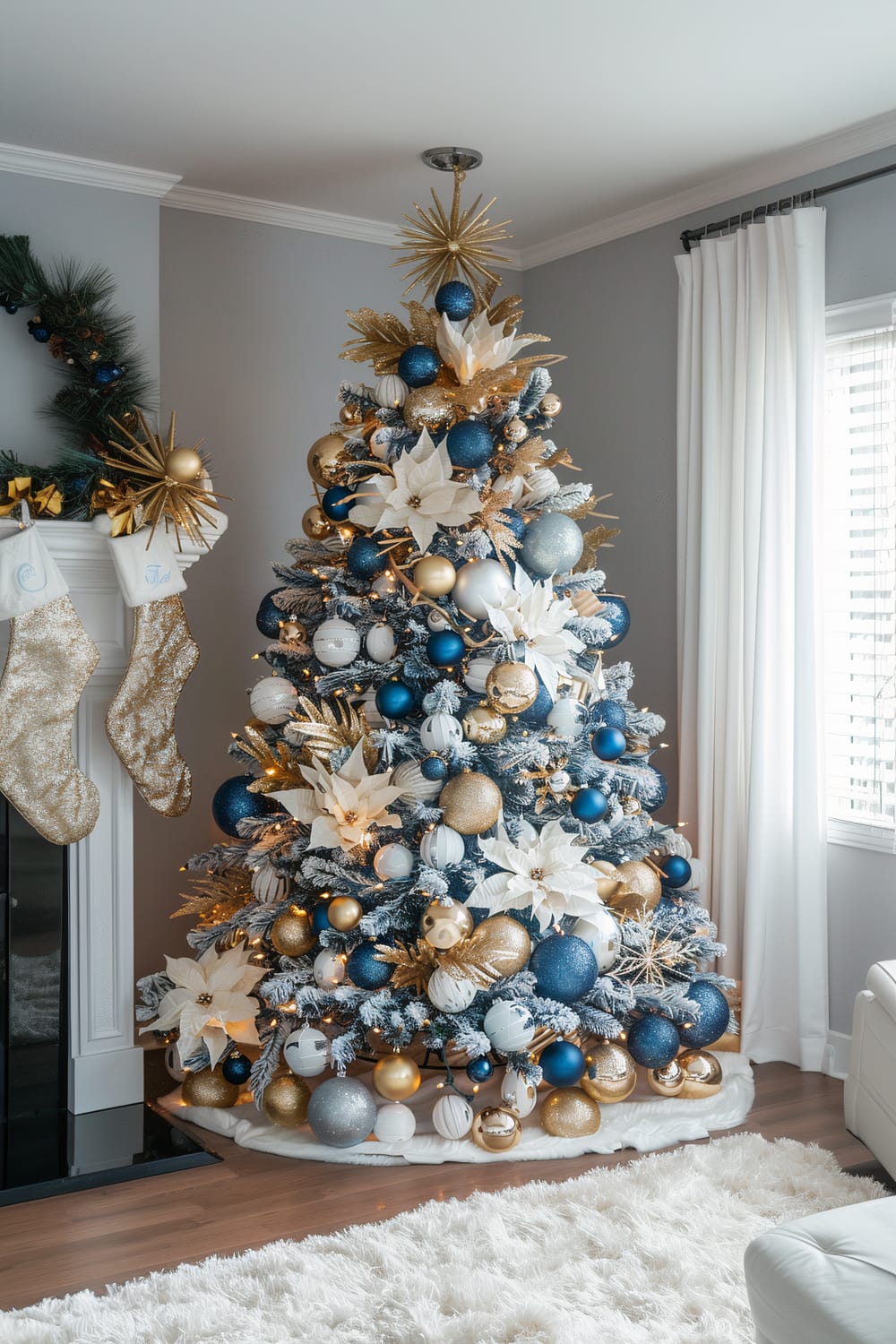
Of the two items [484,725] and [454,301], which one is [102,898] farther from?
[454,301]

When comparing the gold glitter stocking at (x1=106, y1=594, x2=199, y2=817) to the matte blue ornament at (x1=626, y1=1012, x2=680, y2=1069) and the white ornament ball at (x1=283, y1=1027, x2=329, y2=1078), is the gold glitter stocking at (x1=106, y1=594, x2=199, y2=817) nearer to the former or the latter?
the white ornament ball at (x1=283, y1=1027, x2=329, y2=1078)

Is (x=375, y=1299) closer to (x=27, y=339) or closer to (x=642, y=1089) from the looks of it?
(x=642, y=1089)

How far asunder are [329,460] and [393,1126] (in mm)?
1763

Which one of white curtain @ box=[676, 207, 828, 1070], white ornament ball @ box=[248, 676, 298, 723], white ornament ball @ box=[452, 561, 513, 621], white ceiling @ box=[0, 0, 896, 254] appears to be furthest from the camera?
white curtain @ box=[676, 207, 828, 1070]

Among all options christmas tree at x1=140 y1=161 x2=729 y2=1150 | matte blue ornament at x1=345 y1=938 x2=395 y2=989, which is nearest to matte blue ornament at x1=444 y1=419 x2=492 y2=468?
christmas tree at x1=140 y1=161 x2=729 y2=1150

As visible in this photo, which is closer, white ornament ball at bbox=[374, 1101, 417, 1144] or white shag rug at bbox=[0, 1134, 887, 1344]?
white shag rug at bbox=[0, 1134, 887, 1344]

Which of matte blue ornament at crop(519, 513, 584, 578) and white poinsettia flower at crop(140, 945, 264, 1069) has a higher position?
matte blue ornament at crop(519, 513, 584, 578)

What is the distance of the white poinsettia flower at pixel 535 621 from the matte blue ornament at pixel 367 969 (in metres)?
0.80

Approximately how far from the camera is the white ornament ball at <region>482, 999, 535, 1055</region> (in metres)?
2.95

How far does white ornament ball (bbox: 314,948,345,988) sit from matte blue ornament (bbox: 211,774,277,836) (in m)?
0.49

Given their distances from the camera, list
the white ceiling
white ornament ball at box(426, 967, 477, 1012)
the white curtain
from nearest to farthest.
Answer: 1. the white ceiling
2. white ornament ball at box(426, 967, 477, 1012)
3. the white curtain

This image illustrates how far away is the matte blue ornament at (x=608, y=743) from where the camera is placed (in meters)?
3.27

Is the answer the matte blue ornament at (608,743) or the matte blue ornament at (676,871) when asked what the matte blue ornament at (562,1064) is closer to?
the matte blue ornament at (676,871)

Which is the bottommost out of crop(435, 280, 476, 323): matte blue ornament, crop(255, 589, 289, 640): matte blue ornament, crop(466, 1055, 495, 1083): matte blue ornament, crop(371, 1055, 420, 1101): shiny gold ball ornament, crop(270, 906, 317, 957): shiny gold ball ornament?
crop(371, 1055, 420, 1101): shiny gold ball ornament
